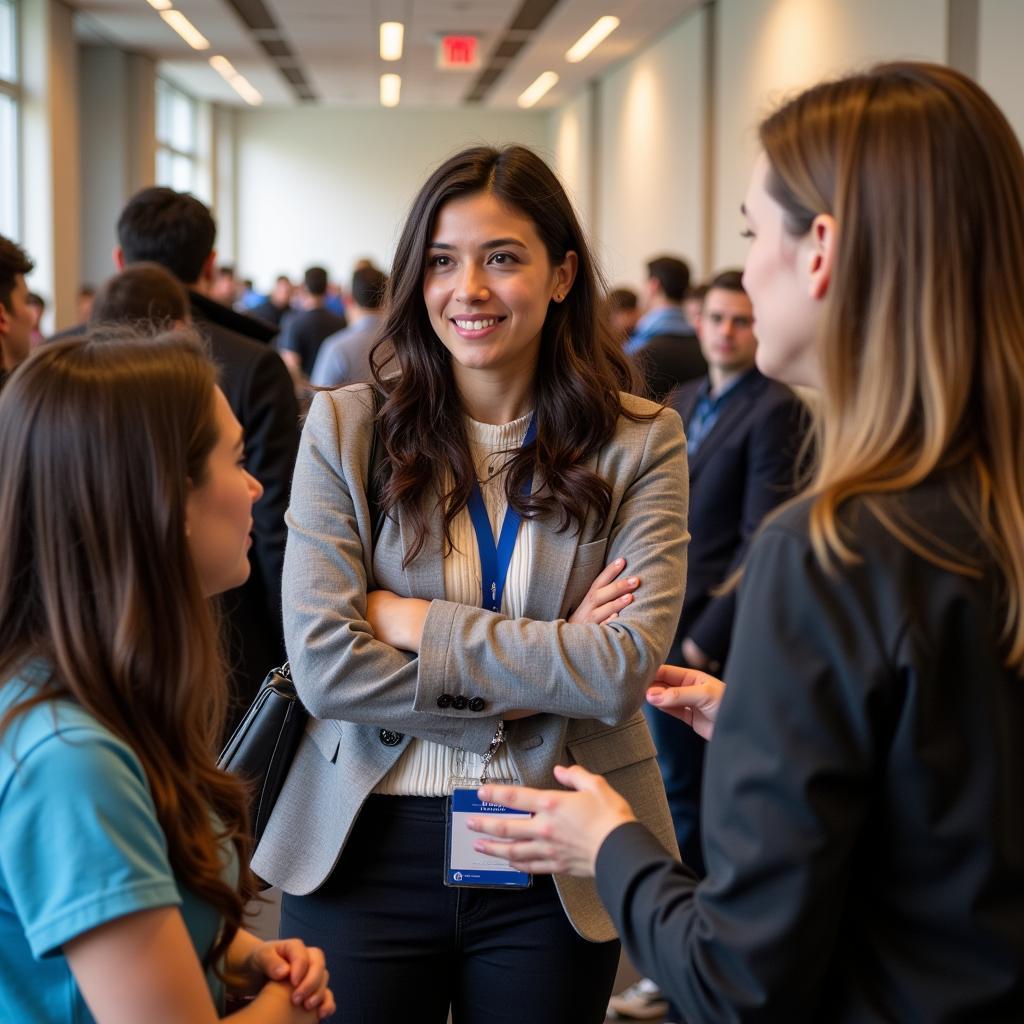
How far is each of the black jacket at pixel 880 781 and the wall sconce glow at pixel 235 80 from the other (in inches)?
603

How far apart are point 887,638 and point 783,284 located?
0.36 metres

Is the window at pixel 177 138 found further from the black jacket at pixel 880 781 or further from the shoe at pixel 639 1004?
the black jacket at pixel 880 781

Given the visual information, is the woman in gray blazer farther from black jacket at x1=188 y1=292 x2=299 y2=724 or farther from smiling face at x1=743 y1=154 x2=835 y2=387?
black jacket at x1=188 y1=292 x2=299 y2=724

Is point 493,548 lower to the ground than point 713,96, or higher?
lower

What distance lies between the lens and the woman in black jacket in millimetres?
1003

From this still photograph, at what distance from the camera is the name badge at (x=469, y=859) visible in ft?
5.44

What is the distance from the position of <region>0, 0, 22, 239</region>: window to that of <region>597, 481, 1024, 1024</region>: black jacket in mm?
11471

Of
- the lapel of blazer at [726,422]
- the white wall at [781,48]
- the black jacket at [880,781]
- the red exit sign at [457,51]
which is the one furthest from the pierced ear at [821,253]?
the red exit sign at [457,51]

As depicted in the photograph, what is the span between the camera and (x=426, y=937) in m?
1.69

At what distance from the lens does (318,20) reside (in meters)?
12.6

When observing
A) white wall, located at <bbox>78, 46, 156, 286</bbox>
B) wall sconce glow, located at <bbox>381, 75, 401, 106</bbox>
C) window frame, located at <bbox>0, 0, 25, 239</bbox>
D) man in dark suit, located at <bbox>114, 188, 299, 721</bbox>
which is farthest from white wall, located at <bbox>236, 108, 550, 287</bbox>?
man in dark suit, located at <bbox>114, 188, 299, 721</bbox>

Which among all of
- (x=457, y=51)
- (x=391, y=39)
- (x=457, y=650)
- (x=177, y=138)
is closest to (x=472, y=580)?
(x=457, y=650)

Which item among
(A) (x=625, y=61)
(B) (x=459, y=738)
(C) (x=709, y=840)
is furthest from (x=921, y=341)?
(A) (x=625, y=61)

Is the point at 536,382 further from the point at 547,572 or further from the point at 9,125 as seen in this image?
the point at 9,125
